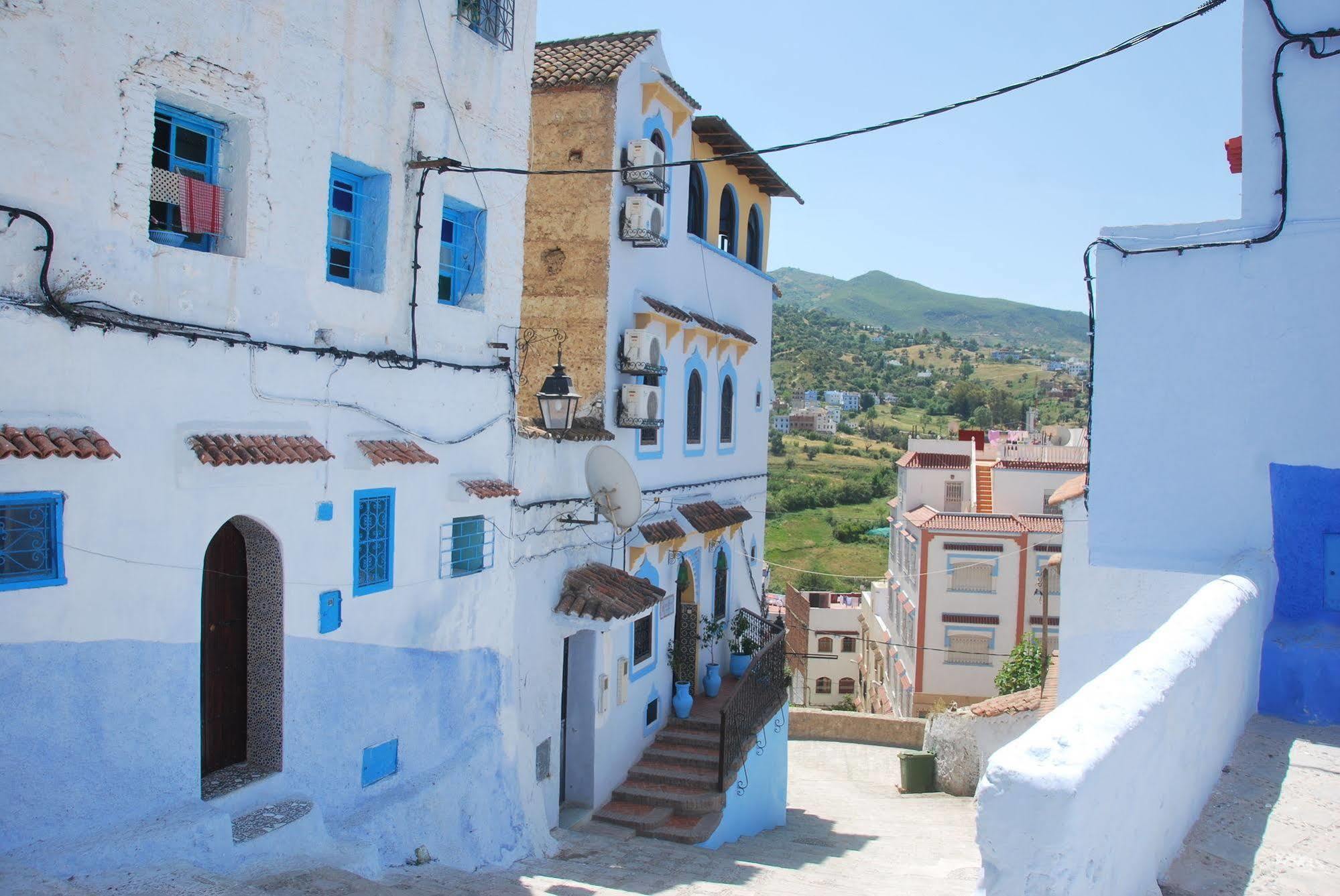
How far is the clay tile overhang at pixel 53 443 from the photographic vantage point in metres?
→ 5.42

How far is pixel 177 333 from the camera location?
6586mm

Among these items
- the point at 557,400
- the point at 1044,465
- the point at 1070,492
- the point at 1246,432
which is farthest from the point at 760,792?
the point at 1044,465

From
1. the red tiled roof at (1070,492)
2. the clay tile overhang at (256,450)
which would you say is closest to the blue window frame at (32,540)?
the clay tile overhang at (256,450)

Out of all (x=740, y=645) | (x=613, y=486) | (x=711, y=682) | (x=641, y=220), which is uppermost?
(x=641, y=220)

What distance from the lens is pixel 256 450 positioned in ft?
23.2

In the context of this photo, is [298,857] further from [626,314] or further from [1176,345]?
[626,314]

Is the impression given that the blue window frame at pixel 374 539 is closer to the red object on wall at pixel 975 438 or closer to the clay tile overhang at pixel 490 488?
the clay tile overhang at pixel 490 488

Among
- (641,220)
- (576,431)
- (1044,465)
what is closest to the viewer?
(576,431)

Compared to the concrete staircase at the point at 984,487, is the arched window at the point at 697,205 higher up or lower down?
higher up

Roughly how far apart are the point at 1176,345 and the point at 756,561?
526 inches

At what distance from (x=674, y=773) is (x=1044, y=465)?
82.3ft

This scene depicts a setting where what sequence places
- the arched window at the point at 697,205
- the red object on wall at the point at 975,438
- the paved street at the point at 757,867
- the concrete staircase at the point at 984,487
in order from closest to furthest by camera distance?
the paved street at the point at 757,867 → the arched window at the point at 697,205 → the concrete staircase at the point at 984,487 → the red object on wall at the point at 975,438

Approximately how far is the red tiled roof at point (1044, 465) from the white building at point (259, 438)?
2753cm

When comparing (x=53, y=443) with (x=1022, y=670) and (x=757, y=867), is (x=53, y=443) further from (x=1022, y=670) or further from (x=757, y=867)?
(x=1022, y=670)
